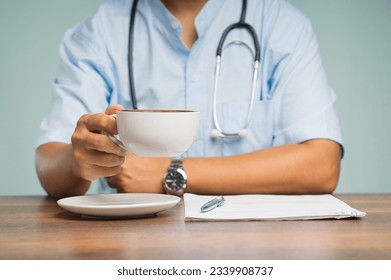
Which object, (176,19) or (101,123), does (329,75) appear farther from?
(101,123)

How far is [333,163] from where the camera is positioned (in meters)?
1.47

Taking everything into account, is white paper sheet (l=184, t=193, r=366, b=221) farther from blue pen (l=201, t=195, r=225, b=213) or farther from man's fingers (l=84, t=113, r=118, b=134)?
man's fingers (l=84, t=113, r=118, b=134)

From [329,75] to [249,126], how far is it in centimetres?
107

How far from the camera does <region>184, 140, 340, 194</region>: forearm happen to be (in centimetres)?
138

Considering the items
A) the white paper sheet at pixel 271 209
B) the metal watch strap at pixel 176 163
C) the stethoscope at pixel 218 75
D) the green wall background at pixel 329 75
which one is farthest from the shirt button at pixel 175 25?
the green wall background at pixel 329 75

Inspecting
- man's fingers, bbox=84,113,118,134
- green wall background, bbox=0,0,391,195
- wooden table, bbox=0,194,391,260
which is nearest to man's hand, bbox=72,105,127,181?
man's fingers, bbox=84,113,118,134

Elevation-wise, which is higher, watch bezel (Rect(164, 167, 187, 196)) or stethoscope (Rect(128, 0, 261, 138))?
stethoscope (Rect(128, 0, 261, 138))

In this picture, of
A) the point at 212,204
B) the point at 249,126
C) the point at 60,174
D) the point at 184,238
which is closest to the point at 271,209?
the point at 212,204

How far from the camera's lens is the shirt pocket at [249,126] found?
5.50 ft

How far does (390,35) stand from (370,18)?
10 cm

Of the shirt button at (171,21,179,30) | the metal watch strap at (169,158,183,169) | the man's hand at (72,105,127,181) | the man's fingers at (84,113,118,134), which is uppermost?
the shirt button at (171,21,179,30)

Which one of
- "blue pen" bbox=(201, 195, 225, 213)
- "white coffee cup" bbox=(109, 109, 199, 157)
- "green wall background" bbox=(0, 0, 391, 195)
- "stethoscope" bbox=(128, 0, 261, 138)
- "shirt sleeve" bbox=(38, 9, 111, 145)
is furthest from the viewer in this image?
"green wall background" bbox=(0, 0, 391, 195)

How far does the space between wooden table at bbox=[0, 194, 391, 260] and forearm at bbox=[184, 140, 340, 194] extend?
298mm

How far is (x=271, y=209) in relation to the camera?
3.51ft
